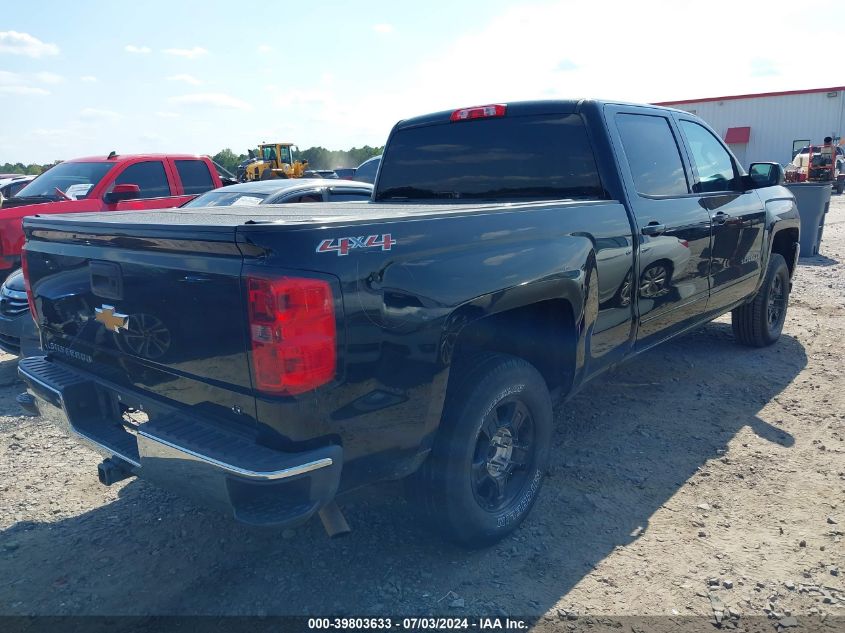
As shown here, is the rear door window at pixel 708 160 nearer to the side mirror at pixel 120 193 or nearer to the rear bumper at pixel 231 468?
the rear bumper at pixel 231 468

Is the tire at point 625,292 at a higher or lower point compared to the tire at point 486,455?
higher

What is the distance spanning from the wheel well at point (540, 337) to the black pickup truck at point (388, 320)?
0.04ft

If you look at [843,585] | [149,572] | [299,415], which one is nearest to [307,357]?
[299,415]

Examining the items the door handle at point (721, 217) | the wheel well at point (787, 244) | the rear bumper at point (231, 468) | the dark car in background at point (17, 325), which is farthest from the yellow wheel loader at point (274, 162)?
the rear bumper at point (231, 468)

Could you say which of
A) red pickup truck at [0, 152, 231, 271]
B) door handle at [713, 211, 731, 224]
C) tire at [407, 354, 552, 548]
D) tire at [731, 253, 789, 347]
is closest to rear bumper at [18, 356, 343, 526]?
tire at [407, 354, 552, 548]

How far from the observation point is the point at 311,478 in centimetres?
222

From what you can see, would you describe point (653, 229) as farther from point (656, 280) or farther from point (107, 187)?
point (107, 187)

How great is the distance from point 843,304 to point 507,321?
637cm

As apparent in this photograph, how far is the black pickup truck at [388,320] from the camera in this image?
223cm

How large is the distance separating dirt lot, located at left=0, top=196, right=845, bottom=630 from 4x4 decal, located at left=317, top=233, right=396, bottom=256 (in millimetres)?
1124

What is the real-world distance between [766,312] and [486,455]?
4.05m

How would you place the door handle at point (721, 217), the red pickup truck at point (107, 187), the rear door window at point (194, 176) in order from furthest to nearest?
the rear door window at point (194, 176)
the red pickup truck at point (107, 187)
the door handle at point (721, 217)

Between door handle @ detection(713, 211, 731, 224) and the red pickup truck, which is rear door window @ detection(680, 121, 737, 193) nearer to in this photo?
door handle @ detection(713, 211, 731, 224)

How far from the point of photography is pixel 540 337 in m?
3.44
